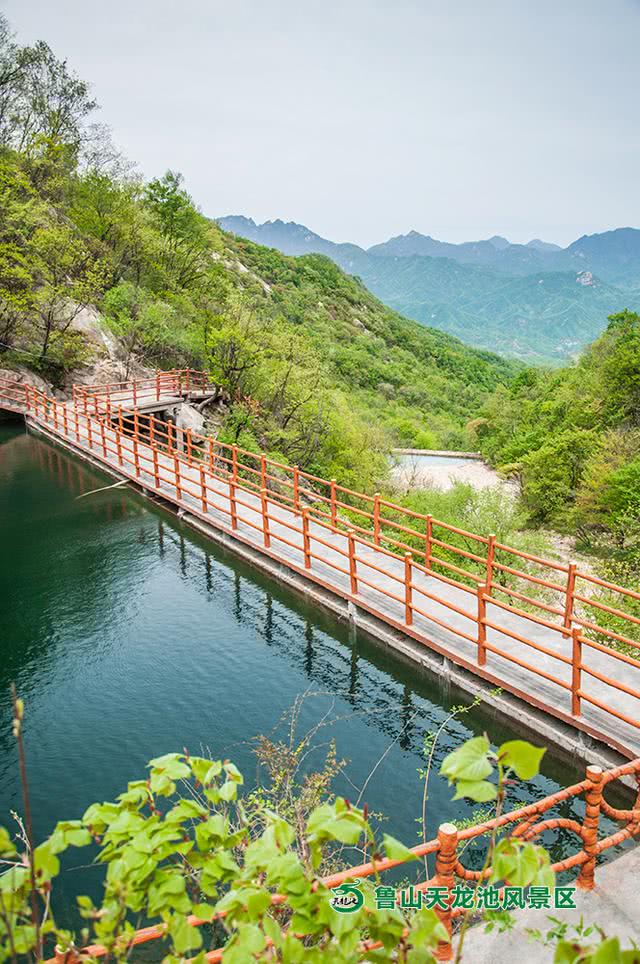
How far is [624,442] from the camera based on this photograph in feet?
99.1

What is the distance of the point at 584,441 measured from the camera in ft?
108

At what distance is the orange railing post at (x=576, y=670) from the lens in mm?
6826

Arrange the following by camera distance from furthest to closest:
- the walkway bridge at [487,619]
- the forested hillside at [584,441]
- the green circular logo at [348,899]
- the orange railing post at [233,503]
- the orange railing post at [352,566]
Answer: the forested hillside at [584,441] < the orange railing post at [233,503] < the orange railing post at [352,566] < the walkway bridge at [487,619] < the green circular logo at [348,899]

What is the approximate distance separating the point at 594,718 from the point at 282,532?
7486 mm

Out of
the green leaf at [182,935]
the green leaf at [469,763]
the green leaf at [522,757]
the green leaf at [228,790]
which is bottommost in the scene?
the green leaf at [182,935]

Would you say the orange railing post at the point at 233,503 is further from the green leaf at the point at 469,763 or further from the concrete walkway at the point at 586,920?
the green leaf at the point at 469,763

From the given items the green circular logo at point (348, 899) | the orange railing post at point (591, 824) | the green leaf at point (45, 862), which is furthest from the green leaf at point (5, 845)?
the orange railing post at point (591, 824)

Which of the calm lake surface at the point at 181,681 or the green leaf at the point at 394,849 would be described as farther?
the calm lake surface at the point at 181,681

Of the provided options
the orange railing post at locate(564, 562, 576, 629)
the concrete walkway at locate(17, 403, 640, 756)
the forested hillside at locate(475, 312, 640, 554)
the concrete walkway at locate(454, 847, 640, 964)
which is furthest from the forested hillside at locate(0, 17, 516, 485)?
the concrete walkway at locate(454, 847, 640, 964)

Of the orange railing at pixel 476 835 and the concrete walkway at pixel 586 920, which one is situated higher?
the orange railing at pixel 476 835

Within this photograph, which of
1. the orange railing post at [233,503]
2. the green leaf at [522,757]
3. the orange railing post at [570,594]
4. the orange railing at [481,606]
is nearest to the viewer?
the green leaf at [522,757]

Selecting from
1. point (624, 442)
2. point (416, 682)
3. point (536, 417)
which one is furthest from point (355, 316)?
point (416, 682)

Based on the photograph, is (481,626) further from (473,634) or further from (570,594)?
(570,594)

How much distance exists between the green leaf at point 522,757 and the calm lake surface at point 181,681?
5.66 meters
